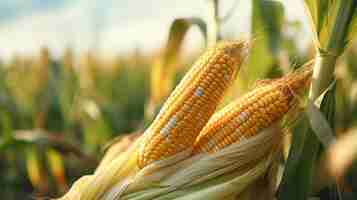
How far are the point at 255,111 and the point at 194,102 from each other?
0.20m

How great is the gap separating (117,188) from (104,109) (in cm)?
292

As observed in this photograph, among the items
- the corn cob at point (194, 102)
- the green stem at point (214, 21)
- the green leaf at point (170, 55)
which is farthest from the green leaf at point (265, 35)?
the corn cob at point (194, 102)

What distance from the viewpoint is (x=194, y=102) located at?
71.8 inches

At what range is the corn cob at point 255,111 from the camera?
5.82 ft

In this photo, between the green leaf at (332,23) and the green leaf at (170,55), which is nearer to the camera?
the green leaf at (332,23)

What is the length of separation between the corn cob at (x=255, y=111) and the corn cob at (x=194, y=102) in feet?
0.17

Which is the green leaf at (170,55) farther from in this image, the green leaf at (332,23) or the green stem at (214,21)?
the green leaf at (332,23)

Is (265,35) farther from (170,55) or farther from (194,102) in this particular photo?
(194,102)

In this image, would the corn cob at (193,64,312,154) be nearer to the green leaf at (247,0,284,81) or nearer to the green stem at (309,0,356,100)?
the green stem at (309,0,356,100)

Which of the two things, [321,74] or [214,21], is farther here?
[214,21]

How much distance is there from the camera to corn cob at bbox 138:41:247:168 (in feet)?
5.99

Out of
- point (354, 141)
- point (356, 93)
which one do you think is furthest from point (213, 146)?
point (356, 93)

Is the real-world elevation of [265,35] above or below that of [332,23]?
below

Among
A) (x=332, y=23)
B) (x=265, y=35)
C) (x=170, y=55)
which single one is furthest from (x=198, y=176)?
(x=170, y=55)
